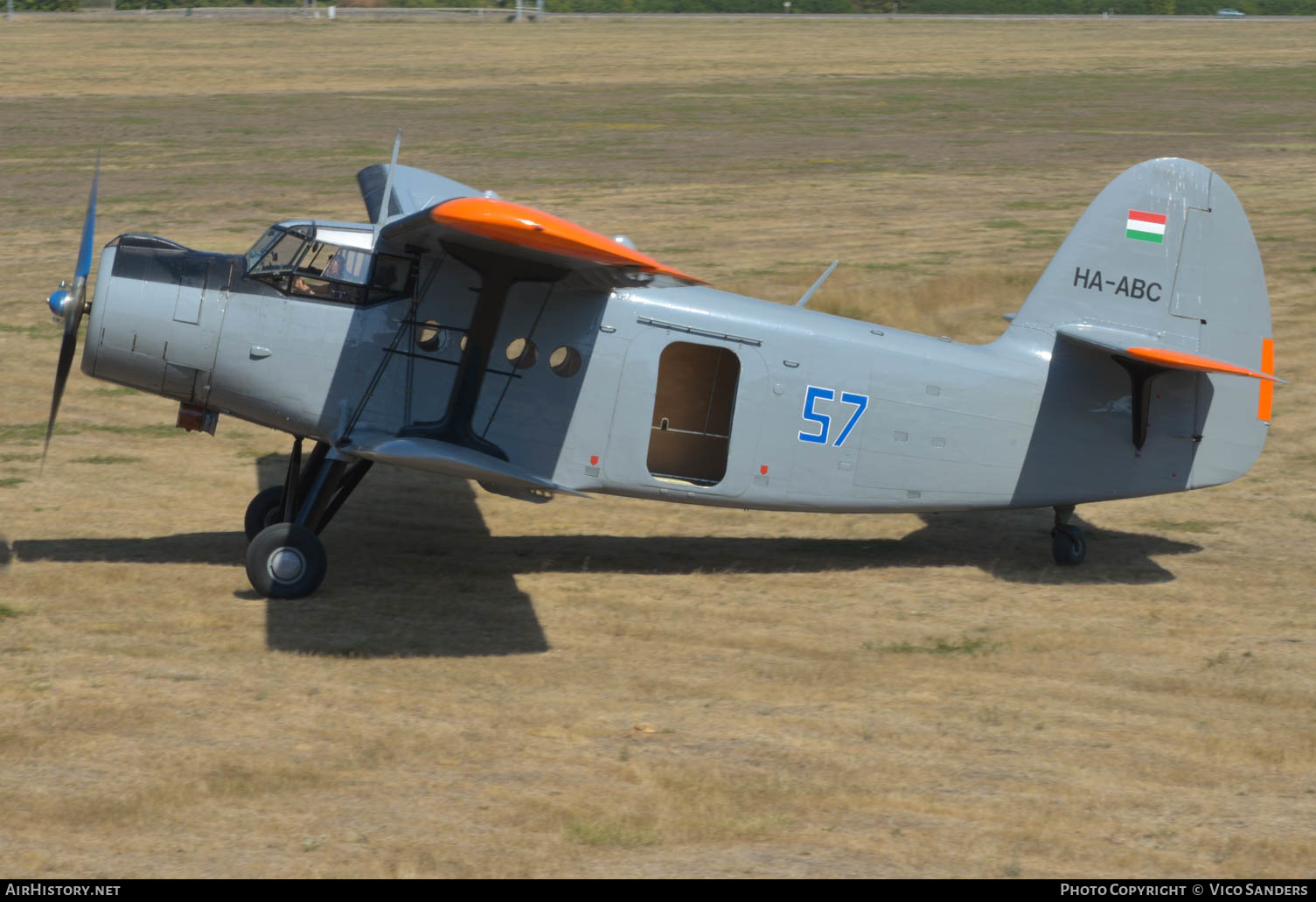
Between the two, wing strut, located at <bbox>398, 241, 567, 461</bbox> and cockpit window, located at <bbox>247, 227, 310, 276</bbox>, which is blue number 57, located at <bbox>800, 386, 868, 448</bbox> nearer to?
wing strut, located at <bbox>398, 241, 567, 461</bbox>

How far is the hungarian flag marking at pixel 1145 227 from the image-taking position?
10.8 metres

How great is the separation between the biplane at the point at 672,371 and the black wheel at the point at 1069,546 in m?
0.05

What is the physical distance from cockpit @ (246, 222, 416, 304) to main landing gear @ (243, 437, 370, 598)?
4.04ft

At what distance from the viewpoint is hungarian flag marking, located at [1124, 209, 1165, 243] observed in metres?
10.8

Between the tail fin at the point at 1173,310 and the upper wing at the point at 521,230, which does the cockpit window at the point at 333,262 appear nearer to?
the upper wing at the point at 521,230

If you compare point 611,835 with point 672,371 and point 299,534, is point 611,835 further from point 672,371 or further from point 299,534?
point 672,371

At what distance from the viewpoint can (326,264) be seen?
32.0 feet

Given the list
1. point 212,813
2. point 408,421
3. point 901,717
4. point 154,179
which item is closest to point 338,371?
point 408,421

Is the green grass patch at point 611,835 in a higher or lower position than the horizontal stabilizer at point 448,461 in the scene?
lower

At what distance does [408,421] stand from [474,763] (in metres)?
3.22

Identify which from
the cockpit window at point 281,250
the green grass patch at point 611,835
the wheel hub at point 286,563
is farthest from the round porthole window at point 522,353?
the green grass patch at point 611,835

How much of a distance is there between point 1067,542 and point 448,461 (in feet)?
17.8

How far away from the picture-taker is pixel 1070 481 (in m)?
10.9

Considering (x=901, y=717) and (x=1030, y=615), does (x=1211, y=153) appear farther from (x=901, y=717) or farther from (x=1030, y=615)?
(x=901, y=717)
